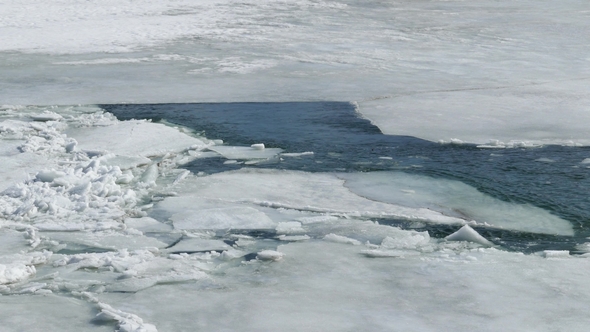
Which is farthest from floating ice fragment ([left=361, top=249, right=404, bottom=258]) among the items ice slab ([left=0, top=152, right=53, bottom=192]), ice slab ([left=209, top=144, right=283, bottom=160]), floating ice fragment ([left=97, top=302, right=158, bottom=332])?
ice slab ([left=0, top=152, right=53, bottom=192])

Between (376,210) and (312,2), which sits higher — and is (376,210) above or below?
below

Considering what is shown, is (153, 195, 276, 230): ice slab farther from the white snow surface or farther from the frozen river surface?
the white snow surface

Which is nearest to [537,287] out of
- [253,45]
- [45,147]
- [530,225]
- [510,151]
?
[530,225]

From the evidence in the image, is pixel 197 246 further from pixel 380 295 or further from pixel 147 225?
pixel 380 295

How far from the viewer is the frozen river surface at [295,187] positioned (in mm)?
3088

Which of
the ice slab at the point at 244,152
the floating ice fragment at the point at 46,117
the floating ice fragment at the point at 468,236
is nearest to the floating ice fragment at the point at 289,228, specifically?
the floating ice fragment at the point at 468,236

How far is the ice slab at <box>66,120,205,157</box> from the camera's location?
17.3ft

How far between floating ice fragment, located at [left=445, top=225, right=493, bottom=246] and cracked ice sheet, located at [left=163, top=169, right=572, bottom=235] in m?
0.26

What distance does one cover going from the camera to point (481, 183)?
15.2ft

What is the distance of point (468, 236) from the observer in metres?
3.74

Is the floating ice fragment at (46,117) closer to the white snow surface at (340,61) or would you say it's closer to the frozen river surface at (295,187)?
the frozen river surface at (295,187)

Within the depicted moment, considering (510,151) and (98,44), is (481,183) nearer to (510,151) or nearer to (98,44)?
(510,151)

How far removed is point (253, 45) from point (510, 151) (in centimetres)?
490

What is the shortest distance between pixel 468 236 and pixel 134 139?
2.51 meters
